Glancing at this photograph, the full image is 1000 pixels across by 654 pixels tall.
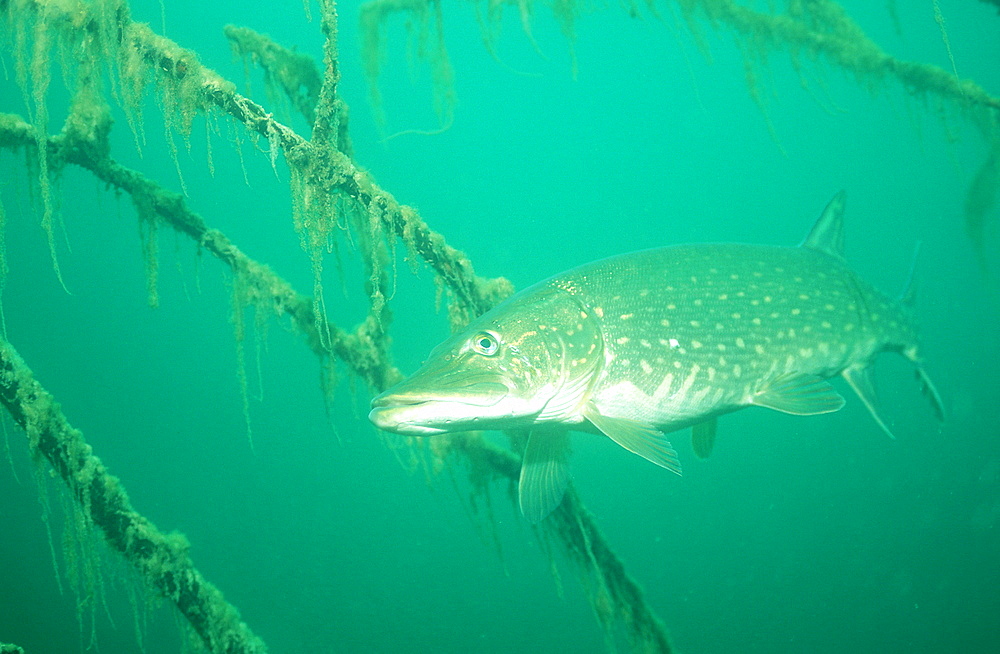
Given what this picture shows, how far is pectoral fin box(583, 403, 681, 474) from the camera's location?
273cm

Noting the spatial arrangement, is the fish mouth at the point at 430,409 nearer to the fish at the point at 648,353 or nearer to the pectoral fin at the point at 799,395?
the fish at the point at 648,353

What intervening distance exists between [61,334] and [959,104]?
286ft

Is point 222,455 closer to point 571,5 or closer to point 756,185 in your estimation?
point 571,5

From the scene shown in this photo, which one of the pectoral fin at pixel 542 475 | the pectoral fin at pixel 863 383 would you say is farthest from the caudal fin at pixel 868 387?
the pectoral fin at pixel 542 475

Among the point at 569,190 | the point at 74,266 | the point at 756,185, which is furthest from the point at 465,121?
the point at 74,266

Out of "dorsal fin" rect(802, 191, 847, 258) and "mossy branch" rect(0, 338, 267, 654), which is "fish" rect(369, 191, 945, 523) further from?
"mossy branch" rect(0, 338, 267, 654)

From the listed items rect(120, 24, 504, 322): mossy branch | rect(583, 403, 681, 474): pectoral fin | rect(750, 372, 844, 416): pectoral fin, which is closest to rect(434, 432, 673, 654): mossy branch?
rect(583, 403, 681, 474): pectoral fin

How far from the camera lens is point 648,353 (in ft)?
10.2

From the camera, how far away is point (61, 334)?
66125 mm

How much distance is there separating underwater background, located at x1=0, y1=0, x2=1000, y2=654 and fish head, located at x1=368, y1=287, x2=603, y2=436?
73 centimetres

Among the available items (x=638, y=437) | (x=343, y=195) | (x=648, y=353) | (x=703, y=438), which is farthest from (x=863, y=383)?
(x=343, y=195)

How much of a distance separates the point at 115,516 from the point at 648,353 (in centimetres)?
321

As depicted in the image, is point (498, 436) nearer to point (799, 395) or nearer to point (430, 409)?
point (799, 395)

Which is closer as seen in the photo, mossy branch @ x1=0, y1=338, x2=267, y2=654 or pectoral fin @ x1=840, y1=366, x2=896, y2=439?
mossy branch @ x1=0, y1=338, x2=267, y2=654
